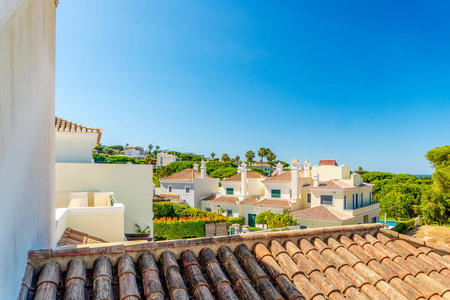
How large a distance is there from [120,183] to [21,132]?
12377mm

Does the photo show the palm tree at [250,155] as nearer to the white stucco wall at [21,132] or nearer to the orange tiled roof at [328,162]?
the orange tiled roof at [328,162]

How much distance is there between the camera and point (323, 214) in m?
31.2

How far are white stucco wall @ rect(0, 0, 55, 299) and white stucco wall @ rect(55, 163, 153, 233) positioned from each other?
9.85 m

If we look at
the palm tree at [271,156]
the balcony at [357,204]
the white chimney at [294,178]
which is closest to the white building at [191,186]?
the white chimney at [294,178]

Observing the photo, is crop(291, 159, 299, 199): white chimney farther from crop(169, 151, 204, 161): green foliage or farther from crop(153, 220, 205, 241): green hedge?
crop(169, 151, 204, 161): green foliage

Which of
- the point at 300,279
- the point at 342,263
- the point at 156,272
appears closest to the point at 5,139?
the point at 156,272

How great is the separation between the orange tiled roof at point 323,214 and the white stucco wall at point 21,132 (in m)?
30.1

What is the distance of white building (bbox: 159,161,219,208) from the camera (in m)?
44.2

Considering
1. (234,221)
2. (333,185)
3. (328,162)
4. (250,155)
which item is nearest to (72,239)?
(234,221)

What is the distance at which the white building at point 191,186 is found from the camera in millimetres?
44247

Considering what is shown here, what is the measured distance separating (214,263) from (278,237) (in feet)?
4.70

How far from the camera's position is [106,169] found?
1412cm

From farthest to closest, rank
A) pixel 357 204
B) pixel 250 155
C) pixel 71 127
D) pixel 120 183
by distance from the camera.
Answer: pixel 250 155 → pixel 357 204 → pixel 120 183 → pixel 71 127

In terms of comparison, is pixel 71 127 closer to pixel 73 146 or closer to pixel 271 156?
pixel 73 146
